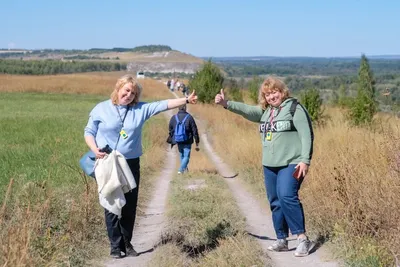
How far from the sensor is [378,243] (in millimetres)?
6539

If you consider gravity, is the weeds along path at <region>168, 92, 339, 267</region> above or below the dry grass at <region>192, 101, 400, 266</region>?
below

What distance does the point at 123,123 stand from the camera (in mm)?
6746

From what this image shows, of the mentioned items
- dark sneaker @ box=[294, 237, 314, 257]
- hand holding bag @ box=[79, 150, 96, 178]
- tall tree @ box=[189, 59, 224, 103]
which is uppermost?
hand holding bag @ box=[79, 150, 96, 178]

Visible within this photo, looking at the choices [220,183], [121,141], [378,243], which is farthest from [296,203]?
[220,183]

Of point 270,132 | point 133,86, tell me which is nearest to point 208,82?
point 270,132

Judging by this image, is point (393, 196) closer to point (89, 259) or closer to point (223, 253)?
point (223, 253)

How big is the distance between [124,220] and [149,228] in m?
1.83

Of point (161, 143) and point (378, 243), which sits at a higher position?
point (378, 243)

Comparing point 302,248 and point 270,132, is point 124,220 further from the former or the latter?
point 302,248

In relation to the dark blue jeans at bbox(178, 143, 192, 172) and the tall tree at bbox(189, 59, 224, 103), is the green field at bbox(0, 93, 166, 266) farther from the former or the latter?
the tall tree at bbox(189, 59, 224, 103)

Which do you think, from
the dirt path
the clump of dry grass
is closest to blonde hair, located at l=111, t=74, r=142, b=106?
the clump of dry grass

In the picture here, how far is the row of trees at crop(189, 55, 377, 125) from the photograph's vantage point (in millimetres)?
19594

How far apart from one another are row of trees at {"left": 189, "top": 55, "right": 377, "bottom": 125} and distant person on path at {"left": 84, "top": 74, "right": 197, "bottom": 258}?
10764mm

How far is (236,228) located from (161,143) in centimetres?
1225
